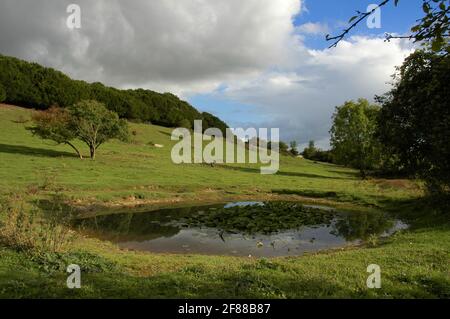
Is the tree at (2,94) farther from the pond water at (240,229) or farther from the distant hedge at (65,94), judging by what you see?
the pond water at (240,229)

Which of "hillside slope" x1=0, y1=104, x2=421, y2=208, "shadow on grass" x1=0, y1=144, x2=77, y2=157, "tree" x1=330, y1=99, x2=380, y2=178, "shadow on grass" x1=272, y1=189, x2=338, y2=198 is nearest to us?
"hillside slope" x1=0, y1=104, x2=421, y2=208

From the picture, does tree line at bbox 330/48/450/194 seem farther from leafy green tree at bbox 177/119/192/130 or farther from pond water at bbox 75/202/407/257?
leafy green tree at bbox 177/119/192/130

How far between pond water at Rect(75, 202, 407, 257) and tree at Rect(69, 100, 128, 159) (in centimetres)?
2038

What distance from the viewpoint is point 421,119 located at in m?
20.4

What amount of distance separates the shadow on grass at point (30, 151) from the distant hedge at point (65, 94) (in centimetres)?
1361

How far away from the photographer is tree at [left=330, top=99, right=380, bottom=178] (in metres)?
51.2

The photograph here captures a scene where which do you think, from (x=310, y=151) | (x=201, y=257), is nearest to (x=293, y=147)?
(x=310, y=151)

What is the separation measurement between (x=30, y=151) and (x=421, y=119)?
123 feet

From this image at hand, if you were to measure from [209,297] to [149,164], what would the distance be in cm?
3832

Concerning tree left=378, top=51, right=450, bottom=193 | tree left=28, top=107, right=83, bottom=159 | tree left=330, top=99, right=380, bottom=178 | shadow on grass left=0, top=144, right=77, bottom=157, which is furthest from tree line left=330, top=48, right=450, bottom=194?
shadow on grass left=0, top=144, right=77, bottom=157

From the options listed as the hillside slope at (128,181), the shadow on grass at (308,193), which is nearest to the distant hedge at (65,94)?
the hillside slope at (128,181)

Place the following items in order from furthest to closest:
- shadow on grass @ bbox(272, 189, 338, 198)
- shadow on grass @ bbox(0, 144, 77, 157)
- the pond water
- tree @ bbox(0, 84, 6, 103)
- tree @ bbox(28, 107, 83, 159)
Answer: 1. tree @ bbox(0, 84, 6, 103)
2. tree @ bbox(28, 107, 83, 159)
3. shadow on grass @ bbox(0, 144, 77, 157)
4. shadow on grass @ bbox(272, 189, 338, 198)
5. the pond water

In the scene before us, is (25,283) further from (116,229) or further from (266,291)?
(116,229)
